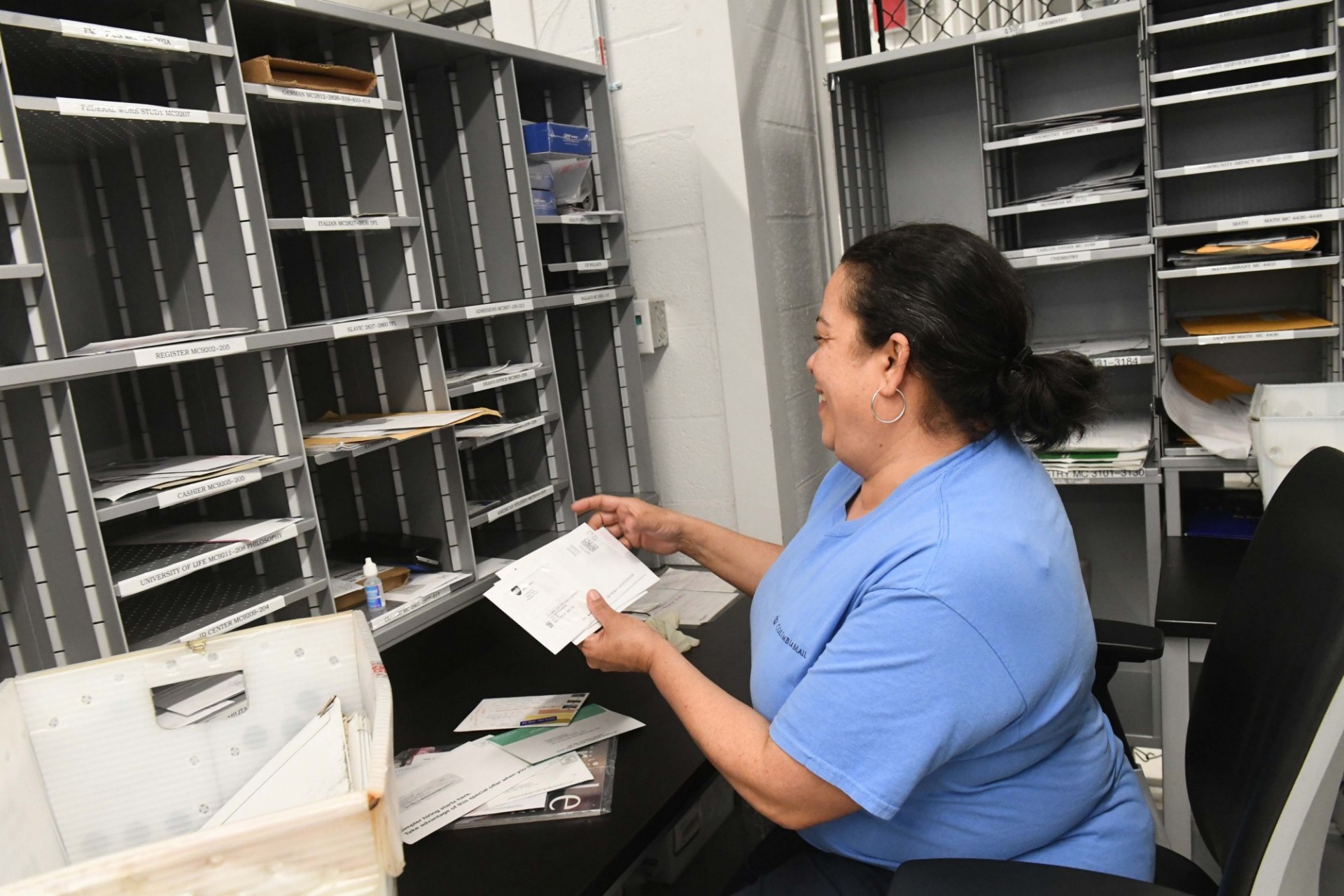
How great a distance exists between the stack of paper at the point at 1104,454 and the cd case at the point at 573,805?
1287 mm

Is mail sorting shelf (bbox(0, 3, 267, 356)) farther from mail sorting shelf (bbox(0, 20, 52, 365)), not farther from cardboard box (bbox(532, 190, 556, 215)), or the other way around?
cardboard box (bbox(532, 190, 556, 215))

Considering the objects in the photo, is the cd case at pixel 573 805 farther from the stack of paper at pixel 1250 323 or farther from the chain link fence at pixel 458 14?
the chain link fence at pixel 458 14

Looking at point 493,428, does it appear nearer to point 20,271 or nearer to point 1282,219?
point 20,271

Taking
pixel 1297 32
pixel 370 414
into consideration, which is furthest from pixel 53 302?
pixel 1297 32

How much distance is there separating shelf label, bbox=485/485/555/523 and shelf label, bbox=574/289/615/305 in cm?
38

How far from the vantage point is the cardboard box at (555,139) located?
1.87 meters

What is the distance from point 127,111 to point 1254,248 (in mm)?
1963

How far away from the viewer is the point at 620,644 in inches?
50.2

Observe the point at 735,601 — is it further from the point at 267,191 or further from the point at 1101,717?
the point at 267,191

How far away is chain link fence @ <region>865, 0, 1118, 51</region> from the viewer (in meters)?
2.34

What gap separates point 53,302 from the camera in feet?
3.53

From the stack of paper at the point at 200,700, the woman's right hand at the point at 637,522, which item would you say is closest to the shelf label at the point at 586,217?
the woman's right hand at the point at 637,522

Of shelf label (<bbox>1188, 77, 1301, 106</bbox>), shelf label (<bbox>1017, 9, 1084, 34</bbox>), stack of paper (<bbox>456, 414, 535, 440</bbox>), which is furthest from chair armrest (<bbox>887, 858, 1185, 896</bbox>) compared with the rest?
shelf label (<bbox>1017, 9, 1084, 34</bbox>)

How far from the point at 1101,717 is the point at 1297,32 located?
1697mm
